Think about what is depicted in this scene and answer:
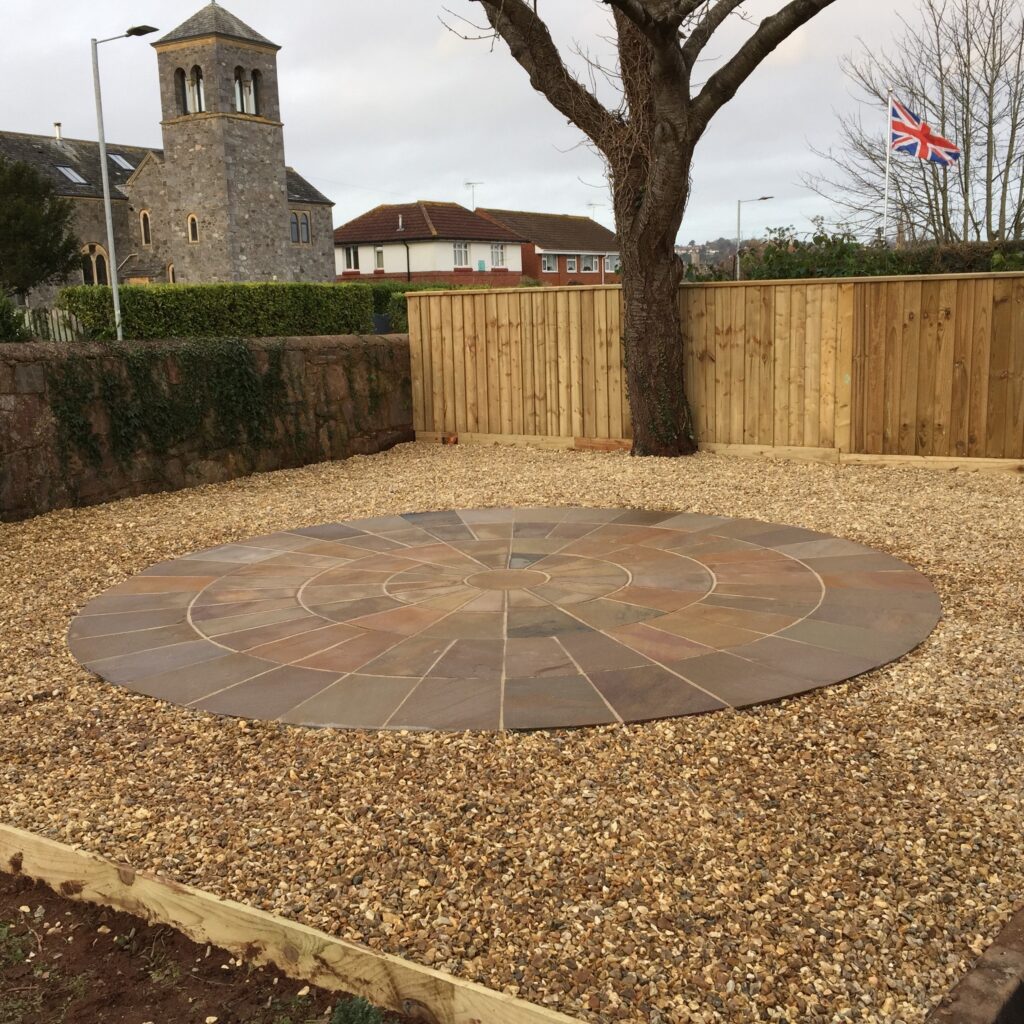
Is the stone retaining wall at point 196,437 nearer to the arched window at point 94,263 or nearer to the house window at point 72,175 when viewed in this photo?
the arched window at point 94,263

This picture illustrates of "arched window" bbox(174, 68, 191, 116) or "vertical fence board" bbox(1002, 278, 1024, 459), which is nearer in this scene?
"vertical fence board" bbox(1002, 278, 1024, 459)

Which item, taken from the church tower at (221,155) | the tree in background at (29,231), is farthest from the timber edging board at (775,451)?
the church tower at (221,155)

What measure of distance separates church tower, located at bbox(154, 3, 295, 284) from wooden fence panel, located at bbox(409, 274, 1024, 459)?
30497 mm

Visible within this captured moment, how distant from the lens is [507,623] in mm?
4363

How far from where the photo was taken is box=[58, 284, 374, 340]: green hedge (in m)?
10.5

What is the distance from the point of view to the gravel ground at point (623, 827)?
2055mm

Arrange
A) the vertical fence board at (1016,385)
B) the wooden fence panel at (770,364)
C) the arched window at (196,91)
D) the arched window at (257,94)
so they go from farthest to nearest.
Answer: the arched window at (257,94)
the arched window at (196,91)
the wooden fence panel at (770,364)
the vertical fence board at (1016,385)

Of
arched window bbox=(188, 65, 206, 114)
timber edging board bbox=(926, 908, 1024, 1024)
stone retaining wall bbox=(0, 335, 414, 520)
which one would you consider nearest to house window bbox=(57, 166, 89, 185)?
arched window bbox=(188, 65, 206, 114)

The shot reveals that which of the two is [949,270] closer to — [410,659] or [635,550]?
[635,550]

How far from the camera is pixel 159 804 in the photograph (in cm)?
285

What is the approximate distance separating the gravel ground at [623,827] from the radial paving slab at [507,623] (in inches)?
7.0

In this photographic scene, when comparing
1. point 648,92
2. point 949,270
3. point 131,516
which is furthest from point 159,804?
point 949,270

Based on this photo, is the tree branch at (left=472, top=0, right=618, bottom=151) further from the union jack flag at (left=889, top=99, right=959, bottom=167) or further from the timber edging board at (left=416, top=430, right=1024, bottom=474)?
the union jack flag at (left=889, top=99, right=959, bottom=167)

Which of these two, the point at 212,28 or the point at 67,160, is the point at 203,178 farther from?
the point at 67,160
